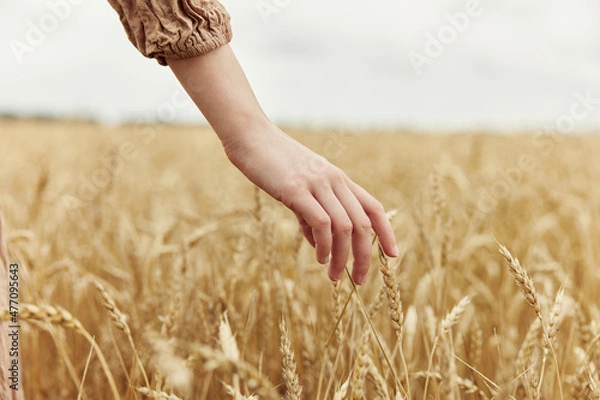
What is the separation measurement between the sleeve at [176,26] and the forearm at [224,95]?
0.02 m

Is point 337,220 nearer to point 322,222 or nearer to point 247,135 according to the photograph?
point 322,222

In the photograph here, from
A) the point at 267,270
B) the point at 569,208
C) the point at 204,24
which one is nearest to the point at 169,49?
the point at 204,24

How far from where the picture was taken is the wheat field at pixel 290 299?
80cm

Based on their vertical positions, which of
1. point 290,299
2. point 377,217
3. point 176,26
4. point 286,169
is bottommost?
point 290,299

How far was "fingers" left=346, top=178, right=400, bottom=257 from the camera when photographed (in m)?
0.77

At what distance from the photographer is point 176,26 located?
2.60 ft

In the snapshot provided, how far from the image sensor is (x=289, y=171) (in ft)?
2.47

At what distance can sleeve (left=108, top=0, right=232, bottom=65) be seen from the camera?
79cm

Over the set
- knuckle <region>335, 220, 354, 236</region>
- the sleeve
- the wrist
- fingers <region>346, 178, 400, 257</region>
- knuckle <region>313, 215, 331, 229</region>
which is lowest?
fingers <region>346, 178, 400, 257</region>

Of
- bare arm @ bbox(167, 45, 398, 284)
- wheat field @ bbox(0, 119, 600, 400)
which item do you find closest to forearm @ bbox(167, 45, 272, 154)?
bare arm @ bbox(167, 45, 398, 284)

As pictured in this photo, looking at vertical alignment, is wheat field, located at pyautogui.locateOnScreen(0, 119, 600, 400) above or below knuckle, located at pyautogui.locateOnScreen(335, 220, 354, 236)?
below

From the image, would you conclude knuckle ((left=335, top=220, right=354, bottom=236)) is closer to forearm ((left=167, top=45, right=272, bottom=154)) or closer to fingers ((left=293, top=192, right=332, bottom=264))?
fingers ((left=293, top=192, right=332, bottom=264))

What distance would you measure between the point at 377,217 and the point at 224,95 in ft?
0.74

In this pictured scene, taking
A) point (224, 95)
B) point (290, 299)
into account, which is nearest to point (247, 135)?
point (224, 95)
